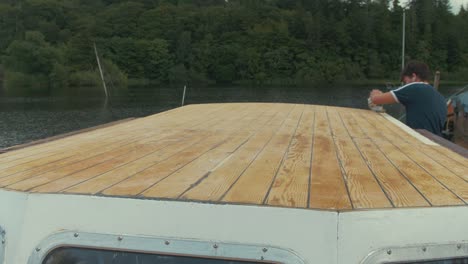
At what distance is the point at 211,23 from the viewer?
100 meters

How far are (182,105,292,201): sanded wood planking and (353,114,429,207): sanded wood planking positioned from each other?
568 mm

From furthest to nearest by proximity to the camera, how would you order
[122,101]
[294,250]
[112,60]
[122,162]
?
[112,60]
[122,101]
[122,162]
[294,250]

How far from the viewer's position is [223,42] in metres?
96.5

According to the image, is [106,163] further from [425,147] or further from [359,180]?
[425,147]

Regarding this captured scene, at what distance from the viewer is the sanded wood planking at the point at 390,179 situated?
1732 millimetres

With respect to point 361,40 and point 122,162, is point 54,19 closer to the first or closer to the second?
point 361,40

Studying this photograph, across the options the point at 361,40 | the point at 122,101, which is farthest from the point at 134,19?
the point at 122,101

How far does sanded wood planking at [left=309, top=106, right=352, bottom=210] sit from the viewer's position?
1.67 meters

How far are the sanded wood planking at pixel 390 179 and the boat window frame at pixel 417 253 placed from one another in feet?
0.54

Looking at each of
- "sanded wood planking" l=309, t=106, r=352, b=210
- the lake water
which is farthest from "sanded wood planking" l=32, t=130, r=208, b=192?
the lake water

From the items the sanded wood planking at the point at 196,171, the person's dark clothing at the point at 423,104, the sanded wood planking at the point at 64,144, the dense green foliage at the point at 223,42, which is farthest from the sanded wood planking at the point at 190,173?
the dense green foliage at the point at 223,42

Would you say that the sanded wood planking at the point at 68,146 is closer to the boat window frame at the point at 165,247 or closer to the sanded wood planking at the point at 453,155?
the boat window frame at the point at 165,247

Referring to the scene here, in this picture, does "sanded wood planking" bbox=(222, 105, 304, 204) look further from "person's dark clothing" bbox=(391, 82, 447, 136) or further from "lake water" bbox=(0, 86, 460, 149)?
"lake water" bbox=(0, 86, 460, 149)

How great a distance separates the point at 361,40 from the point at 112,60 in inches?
1760
